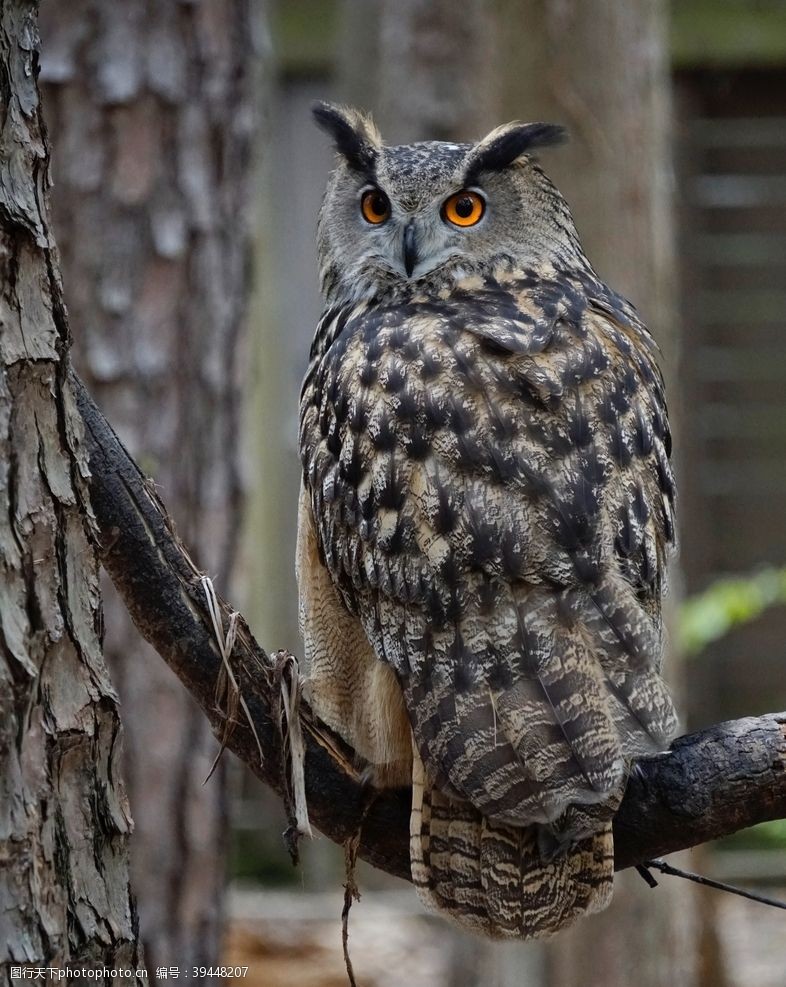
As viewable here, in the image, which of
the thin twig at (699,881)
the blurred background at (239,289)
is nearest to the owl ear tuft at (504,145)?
the blurred background at (239,289)

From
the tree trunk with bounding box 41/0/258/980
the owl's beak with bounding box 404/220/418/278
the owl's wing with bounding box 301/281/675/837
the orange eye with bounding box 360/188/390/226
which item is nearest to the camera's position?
the owl's wing with bounding box 301/281/675/837

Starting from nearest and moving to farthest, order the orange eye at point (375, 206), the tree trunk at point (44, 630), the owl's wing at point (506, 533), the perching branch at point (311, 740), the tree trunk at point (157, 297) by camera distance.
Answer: the tree trunk at point (44, 630) → the perching branch at point (311, 740) → the owl's wing at point (506, 533) → the orange eye at point (375, 206) → the tree trunk at point (157, 297)

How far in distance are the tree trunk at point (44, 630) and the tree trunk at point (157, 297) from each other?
2.09 meters

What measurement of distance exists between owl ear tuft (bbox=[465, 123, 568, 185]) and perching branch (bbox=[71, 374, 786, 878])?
130cm

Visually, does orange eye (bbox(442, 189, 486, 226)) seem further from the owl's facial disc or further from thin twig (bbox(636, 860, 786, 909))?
thin twig (bbox(636, 860, 786, 909))

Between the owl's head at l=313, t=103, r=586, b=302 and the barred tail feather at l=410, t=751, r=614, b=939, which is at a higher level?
the owl's head at l=313, t=103, r=586, b=302

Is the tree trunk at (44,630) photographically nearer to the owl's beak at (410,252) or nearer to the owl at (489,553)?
the owl at (489,553)

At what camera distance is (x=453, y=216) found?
310 centimetres

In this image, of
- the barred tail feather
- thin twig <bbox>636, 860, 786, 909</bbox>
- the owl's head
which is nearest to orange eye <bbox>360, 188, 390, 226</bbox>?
the owl's head

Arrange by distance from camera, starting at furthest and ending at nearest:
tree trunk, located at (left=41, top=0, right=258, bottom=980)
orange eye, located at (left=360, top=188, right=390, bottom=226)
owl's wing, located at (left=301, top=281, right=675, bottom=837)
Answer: tree trunk, located at (left=41, top=0, right=258, bottom=980) < orange eye, located at (left=360, top=188, right=390, bottom=226) < owl's wing, located at (left=301, top=281, right=675, bottom=837)

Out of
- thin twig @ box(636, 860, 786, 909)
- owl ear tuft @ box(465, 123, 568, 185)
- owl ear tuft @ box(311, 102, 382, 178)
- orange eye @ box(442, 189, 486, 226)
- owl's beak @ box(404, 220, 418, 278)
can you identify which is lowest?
thin twig @ box(636, 860, 786, 909)

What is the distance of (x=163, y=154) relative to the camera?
399cm

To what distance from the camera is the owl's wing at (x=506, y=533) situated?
2.28 meters

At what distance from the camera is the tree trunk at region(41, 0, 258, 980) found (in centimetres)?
392
